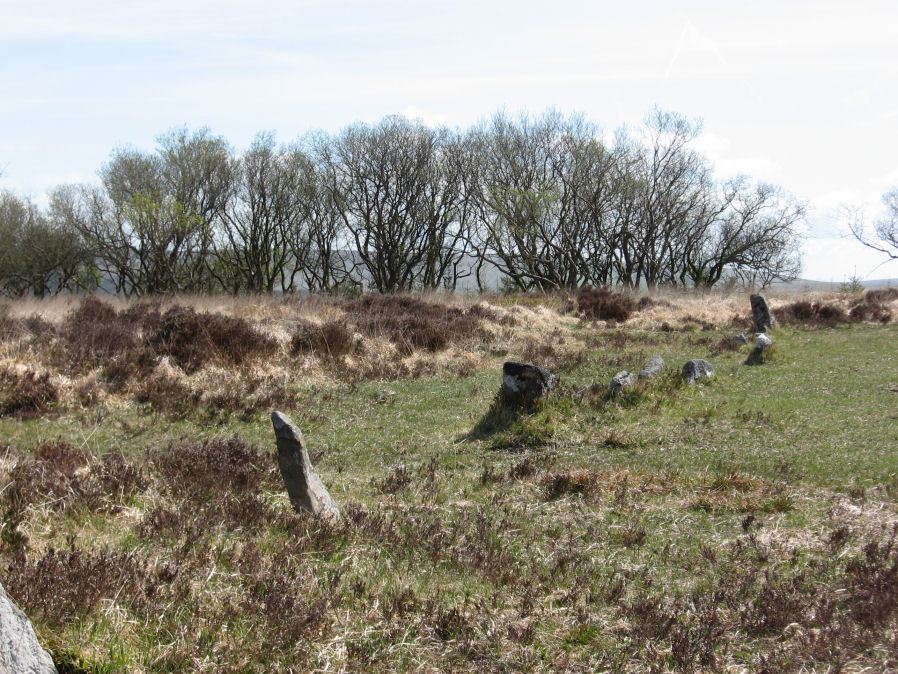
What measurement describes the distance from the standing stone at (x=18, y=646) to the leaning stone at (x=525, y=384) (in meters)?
9.18

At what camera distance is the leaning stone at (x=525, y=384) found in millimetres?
11844

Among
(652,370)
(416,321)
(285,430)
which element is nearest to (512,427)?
(652,370)

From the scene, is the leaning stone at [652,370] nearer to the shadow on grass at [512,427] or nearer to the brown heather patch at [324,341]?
the shadow on grass at [512,427]

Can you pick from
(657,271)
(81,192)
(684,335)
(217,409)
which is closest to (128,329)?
(217,409)

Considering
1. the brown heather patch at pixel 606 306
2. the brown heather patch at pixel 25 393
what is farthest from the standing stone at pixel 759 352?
the brown heather patch at pixel 25 393

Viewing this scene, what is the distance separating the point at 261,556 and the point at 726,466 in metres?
6.25

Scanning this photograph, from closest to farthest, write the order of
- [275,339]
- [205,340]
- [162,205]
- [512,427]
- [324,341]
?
[512,427]
[205,340]
[275,339]
[324,341]
[162,205]

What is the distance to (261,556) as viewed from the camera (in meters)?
4.99

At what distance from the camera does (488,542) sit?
6129 mm

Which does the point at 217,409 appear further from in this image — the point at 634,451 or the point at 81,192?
the point at 81,192

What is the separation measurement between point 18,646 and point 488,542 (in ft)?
12.6

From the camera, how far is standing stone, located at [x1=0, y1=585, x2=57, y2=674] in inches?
119

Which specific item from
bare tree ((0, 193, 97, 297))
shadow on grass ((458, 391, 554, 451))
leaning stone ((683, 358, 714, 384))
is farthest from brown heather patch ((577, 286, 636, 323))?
bare tree ((0, 193, 97, 297))

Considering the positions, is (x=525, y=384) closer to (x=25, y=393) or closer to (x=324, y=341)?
(x=324, y=341)
